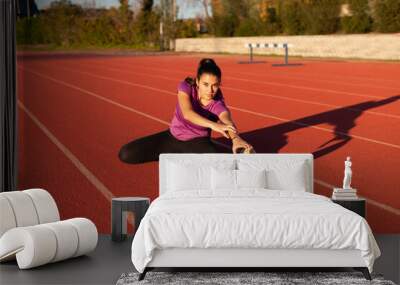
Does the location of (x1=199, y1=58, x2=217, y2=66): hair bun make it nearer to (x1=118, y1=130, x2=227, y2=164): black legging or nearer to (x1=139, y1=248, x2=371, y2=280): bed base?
(x1=118, y1=130, x2=227, y2=164): black legging

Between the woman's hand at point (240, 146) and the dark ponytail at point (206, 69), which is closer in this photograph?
the woman's hand at point (240, 146)

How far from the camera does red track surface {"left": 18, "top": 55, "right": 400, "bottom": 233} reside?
27.5 feet

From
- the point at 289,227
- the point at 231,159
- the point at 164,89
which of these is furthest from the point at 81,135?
the point at 289,227

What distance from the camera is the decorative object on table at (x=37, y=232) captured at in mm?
6516

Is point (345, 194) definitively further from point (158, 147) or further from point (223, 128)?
point (158, 147)

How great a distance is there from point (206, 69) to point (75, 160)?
1477mm

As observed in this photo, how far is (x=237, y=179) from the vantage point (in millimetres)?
7512

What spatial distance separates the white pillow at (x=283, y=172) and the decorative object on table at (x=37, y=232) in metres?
1.51

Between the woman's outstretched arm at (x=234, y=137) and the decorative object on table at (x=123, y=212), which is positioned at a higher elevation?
the woman's outstretched arm at (x=234, y=137)

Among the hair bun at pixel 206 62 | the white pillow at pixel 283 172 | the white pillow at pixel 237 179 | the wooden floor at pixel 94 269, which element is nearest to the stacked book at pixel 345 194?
the white pillow at pixel 283 172

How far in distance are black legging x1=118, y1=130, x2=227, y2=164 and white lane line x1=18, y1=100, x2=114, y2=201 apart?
31 cm

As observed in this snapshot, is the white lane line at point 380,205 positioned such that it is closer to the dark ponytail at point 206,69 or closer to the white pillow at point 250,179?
the white pillow at point 250,179

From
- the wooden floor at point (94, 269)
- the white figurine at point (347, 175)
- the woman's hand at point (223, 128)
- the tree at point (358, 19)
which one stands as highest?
the tree at point (358, 19)

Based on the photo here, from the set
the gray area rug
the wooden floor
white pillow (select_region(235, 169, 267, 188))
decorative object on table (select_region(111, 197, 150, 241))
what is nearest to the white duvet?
the gray area rug
